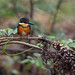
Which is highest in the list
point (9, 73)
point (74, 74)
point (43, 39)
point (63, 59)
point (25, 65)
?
point (43, 39)

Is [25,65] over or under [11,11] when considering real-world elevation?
under

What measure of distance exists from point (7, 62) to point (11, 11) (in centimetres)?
166

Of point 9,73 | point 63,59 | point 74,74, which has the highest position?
point 63,59

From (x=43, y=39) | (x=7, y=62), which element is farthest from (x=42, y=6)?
(x=43, y=39)

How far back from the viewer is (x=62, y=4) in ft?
15.6

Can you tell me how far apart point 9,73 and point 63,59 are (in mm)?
3529

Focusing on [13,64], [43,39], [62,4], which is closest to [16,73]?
[13,64]

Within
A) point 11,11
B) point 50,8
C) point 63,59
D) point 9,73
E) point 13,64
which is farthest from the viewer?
point 13,64

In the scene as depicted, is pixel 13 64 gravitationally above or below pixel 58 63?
below

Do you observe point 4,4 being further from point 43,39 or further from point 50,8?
point 43,39

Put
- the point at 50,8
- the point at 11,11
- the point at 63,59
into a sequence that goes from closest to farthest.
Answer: the point at 63,59
the point at 11,11
the point at 50,8

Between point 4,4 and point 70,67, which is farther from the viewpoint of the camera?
point 4,4

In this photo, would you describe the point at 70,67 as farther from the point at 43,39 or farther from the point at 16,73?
the point at 16,73

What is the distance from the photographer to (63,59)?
126cm
